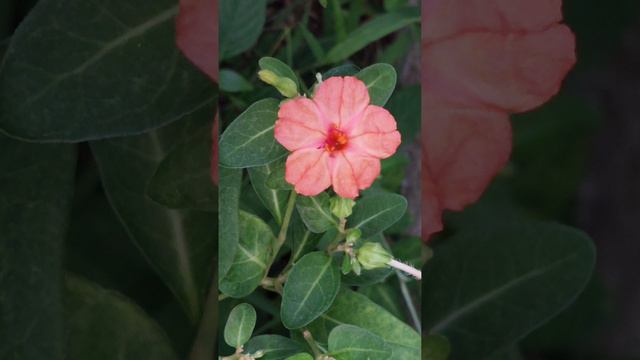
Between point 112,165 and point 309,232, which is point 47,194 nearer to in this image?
point 112,165

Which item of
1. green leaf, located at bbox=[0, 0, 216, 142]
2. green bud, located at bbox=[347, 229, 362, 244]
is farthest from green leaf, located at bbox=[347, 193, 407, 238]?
green leaf, located at bbox=[0, 0, 216, 142]

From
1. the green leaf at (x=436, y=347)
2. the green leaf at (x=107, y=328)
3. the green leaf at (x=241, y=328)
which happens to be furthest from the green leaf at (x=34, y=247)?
the green leaf at (x=436, y=347)

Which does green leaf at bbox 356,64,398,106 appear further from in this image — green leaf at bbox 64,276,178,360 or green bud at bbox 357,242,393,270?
green leaf at bbox 64,276,178,360

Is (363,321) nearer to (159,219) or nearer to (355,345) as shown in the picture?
(355,345)

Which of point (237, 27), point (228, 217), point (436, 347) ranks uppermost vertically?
point (237, 27)

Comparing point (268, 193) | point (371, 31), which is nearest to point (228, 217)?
point (268, 193)

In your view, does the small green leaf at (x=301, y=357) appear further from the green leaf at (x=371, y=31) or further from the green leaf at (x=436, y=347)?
the green leaf at (x=371, y=31)
